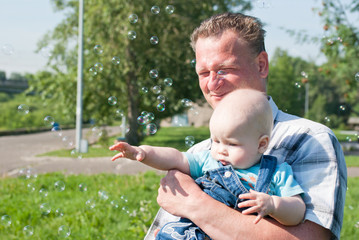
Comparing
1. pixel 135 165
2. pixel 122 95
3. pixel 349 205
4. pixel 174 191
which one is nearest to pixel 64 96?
pixel 122 95

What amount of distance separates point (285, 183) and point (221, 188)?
0.93ft

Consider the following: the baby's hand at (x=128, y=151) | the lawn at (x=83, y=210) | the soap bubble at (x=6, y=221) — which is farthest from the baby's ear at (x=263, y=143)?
the soap bubble at (x=6, y=221)

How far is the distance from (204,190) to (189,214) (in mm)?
136

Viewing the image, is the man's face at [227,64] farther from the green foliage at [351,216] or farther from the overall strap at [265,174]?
the green foliage at [351,216]

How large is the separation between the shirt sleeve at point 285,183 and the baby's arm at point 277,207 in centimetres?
3

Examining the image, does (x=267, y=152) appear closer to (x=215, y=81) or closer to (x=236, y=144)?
(x=236, y=144)

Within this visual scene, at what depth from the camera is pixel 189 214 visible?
1784 millimetres

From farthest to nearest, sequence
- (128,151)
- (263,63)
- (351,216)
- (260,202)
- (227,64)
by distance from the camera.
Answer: (351,216), (263,63), (227,64), (128,151), (260,202)

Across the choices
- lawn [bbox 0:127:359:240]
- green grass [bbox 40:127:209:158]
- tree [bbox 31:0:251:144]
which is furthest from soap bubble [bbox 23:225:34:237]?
tree [bbox 31:0:251:144]

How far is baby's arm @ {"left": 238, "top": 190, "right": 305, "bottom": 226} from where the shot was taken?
1528 millimetres

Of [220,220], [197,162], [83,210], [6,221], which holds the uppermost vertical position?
[197,162]

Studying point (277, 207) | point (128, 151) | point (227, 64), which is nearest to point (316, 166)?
point (277, 207)

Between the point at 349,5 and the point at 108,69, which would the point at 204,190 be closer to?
the point at 349,5

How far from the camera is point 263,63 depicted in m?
2.16
